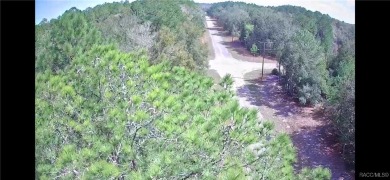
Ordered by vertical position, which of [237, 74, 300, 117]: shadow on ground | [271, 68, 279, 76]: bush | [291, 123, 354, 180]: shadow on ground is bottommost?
[291, 123, 354, 180]: shadow on ground

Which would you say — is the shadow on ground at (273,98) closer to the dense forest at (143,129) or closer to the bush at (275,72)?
the bush at (275,72)

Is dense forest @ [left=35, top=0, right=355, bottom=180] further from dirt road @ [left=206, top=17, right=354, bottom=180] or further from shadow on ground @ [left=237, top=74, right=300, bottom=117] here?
shadow on ground @ [left=237, top=74, right=300, bottom=117]

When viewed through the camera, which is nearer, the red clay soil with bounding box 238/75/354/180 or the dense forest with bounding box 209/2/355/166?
the red clay soil with bounding box 238/75/354/180

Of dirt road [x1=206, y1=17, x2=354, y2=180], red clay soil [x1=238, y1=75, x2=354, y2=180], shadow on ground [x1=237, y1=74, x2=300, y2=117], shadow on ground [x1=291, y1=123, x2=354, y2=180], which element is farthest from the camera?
shadow on ground [x1=237, y1=74, x2=300, y2=117]

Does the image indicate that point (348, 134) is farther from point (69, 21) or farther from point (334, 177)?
point (69, 21)

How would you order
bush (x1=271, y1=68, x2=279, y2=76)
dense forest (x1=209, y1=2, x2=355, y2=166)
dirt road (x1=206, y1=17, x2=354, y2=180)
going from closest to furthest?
dirt road (x1=206, y1=17, x2=354, y2=180) < dense forest (x1=209, y1=2, x2=355, y2=166) < bush (x1=271, y1=68, x2=279, y2=76)

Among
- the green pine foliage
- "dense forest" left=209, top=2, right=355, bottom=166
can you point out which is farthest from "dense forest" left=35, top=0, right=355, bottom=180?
"dense forest" left=209, top=2, right=355, bottom=166

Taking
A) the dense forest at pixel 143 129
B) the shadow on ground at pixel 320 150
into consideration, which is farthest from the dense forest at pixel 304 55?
the dense forest at pixel 143 129
